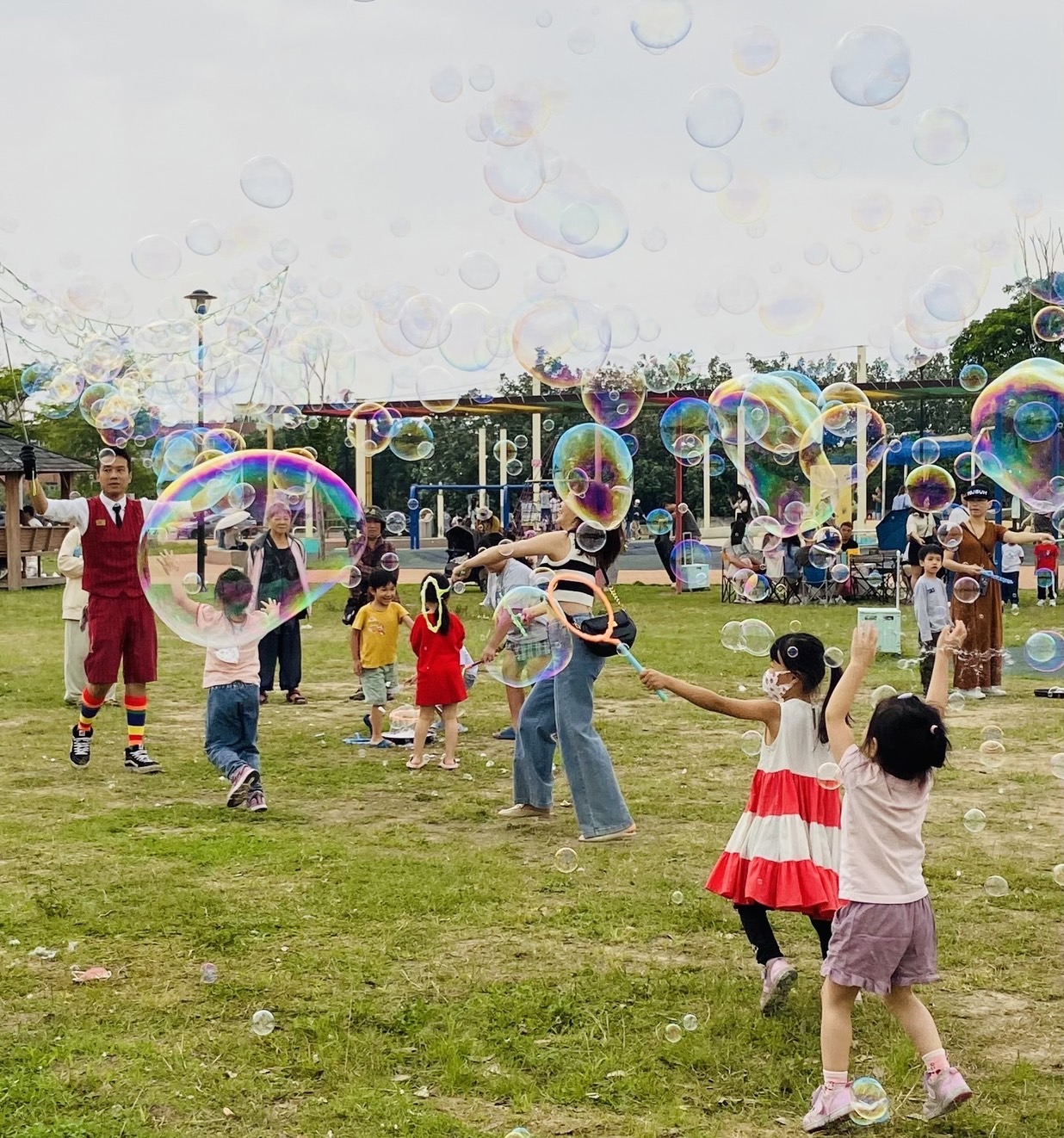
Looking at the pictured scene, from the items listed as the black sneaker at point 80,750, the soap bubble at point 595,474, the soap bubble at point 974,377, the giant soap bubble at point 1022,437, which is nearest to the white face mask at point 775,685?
the soap bubble at point 595,474

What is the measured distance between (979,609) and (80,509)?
22.2 feet

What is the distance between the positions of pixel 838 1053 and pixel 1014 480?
14.5ft

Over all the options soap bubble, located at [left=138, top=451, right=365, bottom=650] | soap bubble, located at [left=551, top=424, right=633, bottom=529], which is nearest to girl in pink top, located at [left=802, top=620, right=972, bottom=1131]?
soap bubble, located at [left=551, top=424, right=633, bottom=529]

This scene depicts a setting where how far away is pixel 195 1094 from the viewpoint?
12.0 ft

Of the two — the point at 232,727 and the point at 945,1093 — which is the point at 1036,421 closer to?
the point at 232,727

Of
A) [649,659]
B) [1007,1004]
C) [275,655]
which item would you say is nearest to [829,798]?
[1007,1004]

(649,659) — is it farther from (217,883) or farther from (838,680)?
(838,680)

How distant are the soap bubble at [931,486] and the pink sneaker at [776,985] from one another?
504cm

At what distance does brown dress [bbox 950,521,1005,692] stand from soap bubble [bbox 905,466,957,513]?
59.3 inches

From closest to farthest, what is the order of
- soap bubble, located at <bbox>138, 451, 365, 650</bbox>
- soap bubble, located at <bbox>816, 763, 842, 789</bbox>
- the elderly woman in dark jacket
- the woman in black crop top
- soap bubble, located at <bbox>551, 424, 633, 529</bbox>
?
soap bubble, located at <bbox>816, 763, 842, 789</bbox>, the woman in black crop top, soap bubble, located at <bbox>138, 451, 365, 650</bbox>, soap bubble, located at <bbox>551, 424, 633, 529</bbox>, the elderly woman in dark jacket

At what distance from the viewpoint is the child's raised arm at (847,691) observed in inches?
156

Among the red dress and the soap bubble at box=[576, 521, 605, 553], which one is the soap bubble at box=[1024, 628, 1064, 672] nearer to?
the soap bubble at box=[576, 521, 605, 553]

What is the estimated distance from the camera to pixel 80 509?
7.87 meters

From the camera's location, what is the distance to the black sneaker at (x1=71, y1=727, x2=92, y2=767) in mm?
8023
